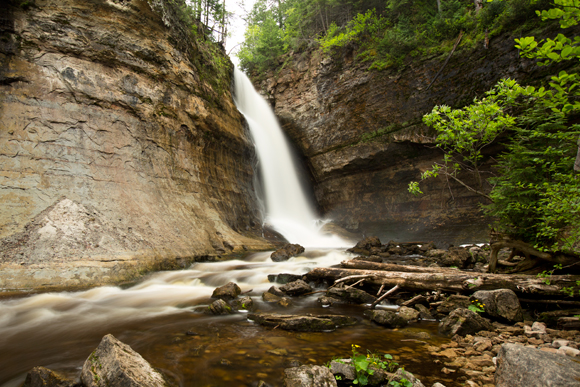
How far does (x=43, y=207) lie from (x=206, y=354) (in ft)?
25.5

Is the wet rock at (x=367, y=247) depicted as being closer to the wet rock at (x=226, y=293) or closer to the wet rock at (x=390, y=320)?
the wet rock at (x=226, y=293)

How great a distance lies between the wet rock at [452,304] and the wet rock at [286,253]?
7.52m

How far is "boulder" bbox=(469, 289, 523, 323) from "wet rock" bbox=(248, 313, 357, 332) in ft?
7.22

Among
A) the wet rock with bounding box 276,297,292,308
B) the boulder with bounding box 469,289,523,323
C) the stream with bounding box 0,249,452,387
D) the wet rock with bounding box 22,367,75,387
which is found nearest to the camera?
the wet rock with bounding box 22,367,75,387

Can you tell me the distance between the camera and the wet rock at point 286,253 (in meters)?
11.9

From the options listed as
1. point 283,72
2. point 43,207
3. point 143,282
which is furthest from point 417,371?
point 283,72

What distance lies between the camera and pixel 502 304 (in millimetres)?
4469

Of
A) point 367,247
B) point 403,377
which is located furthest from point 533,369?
point 367,247

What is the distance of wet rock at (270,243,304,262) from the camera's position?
11.9 meters

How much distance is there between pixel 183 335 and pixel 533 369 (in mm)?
4319

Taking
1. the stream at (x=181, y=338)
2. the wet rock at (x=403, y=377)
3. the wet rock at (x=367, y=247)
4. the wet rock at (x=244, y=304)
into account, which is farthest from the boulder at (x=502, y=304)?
the wet rock at (x=367, y=247)

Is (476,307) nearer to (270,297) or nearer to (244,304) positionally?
(270,297)

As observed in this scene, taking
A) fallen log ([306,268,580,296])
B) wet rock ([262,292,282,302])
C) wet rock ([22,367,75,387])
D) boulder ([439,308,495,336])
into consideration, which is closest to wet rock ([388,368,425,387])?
boulder ([439,308,495,336])

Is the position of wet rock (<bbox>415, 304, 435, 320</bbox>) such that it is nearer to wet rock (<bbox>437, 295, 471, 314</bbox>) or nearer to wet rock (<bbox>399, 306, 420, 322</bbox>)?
wet rock (<bbox>399, 306, 420, 322</bbox>)
